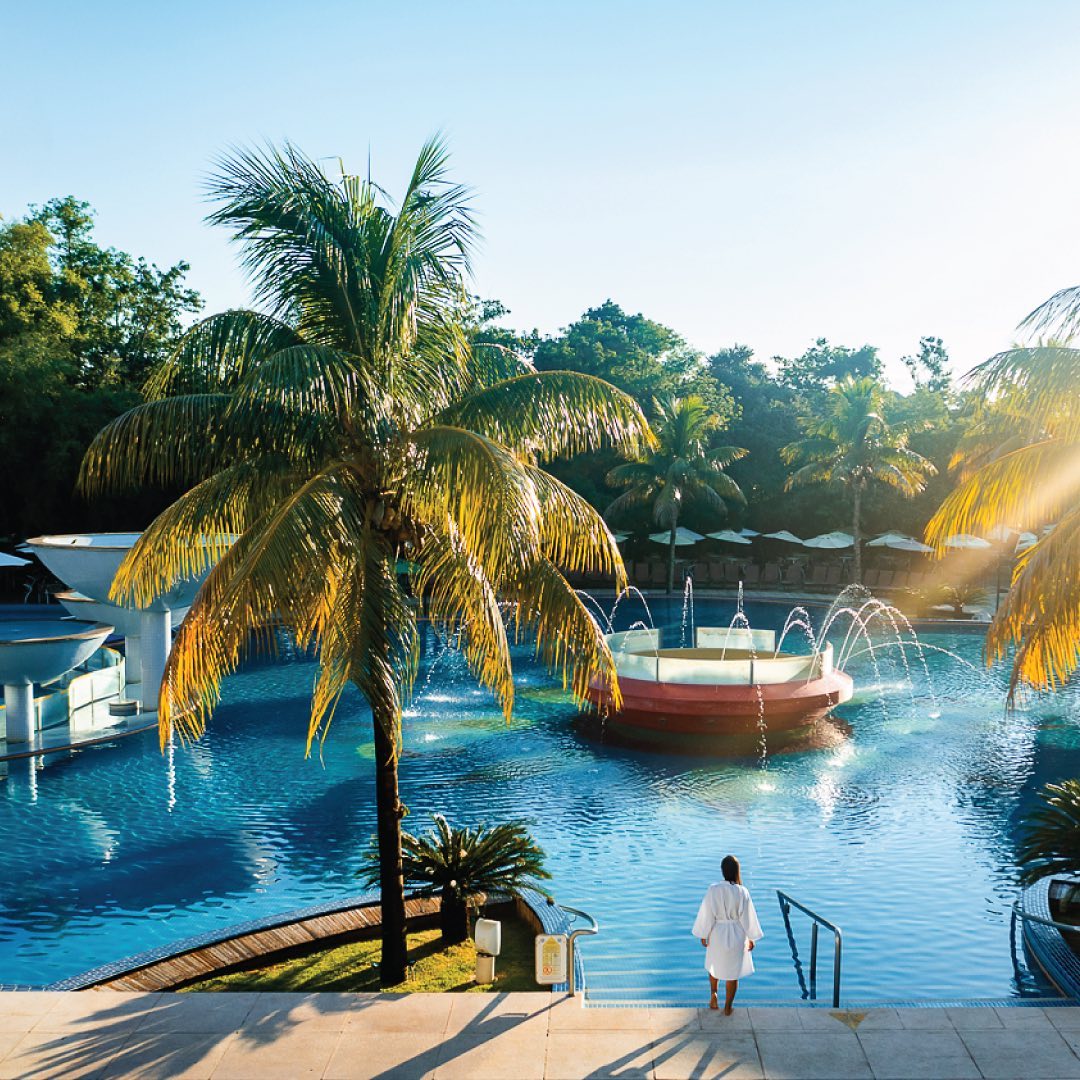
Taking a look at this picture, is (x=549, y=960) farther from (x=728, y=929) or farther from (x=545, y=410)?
(x=545, y=410)

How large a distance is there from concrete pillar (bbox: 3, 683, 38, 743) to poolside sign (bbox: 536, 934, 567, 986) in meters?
13.2

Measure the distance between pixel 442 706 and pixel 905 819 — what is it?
10.7m

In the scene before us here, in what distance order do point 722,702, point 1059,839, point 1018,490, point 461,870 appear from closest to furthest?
point 461,870
point 1018,490
point 1059,839
point 722,702

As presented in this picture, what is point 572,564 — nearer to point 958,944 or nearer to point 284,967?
point 284,967

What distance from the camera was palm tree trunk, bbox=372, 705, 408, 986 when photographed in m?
9.16

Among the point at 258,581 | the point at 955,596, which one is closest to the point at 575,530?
the point at 258,581

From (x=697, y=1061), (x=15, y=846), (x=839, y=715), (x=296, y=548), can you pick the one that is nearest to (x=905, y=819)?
(x=839, y=715)

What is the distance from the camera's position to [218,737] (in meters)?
19.3

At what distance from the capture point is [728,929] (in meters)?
8.09

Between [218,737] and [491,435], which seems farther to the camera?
[218,737]

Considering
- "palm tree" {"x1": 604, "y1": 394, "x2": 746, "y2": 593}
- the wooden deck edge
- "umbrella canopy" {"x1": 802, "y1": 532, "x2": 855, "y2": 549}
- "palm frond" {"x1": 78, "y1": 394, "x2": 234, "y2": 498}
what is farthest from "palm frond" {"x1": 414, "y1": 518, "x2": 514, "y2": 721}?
"umbrella canopy" {"x1": 802, "y1": 532, "x2": 855, "y2": 549}

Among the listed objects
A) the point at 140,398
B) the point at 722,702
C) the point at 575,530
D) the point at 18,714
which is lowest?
the point at 722,702

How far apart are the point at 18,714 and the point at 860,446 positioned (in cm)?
3068

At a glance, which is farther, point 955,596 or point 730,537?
point 730,537
